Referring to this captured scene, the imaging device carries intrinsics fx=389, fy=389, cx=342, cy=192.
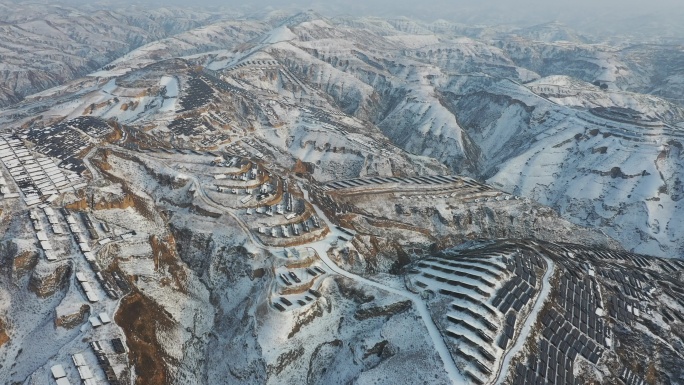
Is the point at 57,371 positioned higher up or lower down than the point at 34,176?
higher up

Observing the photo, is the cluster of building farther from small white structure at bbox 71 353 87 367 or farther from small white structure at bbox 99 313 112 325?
small white structure at bbox 71 353 87 367

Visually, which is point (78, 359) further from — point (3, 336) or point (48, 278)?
point (48, 278)

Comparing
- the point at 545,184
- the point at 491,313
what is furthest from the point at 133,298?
the point at 545,184

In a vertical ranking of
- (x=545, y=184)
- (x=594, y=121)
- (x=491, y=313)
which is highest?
(x=491, y=313)

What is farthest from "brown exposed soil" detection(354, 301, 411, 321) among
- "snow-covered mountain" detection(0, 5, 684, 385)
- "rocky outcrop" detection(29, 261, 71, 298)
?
"rocky outcrop" detection(29, 261, 71, 298)

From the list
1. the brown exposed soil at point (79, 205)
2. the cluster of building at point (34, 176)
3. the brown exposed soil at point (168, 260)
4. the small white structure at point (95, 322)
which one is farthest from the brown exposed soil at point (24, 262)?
the brown exposed soil at point (168, 260)

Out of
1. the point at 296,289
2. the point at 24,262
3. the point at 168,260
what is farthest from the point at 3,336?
the point at 296,289

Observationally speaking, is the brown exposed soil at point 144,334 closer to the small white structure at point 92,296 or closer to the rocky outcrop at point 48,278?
the small white structure at point 92,296

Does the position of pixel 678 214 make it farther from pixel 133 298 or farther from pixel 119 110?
pixel 119 110
